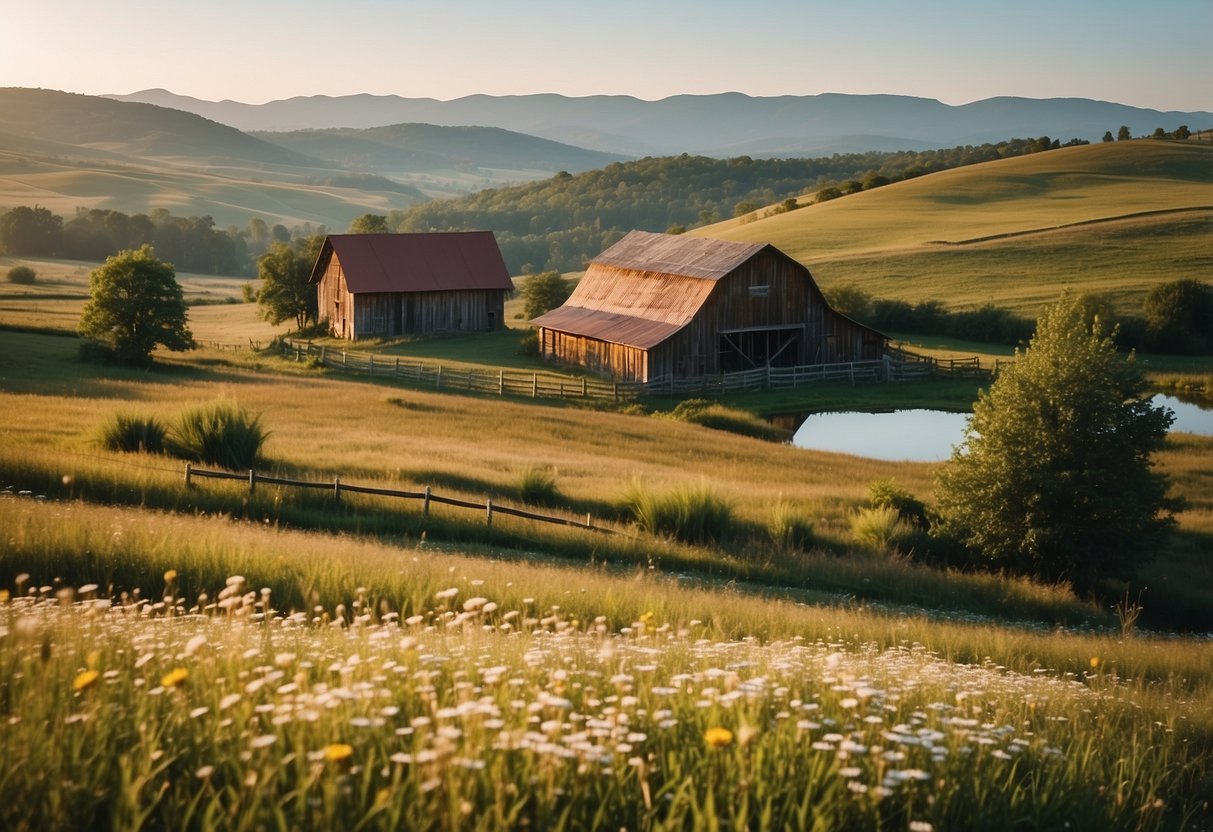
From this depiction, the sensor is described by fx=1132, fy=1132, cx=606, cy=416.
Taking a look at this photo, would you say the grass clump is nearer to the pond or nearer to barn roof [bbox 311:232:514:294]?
the pond

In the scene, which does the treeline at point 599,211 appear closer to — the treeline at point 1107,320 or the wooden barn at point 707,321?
the treeline at point 1107,320

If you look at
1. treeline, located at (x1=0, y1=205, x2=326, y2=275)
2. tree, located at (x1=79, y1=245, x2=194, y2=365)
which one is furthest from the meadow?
treeline, located at (x1=0, y1=205, x2=326, y2=275)

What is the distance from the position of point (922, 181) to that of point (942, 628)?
12127 centimetres

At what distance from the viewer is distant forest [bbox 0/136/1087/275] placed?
416ft

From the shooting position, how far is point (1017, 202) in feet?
366

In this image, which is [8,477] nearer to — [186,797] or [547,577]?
[547,577]

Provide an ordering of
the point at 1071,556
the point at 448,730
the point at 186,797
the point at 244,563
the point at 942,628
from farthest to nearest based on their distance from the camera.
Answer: the point at 1071,556 → the point at 942,628 → the point at 244,563 → the point at 186,797 → the point at 448,730

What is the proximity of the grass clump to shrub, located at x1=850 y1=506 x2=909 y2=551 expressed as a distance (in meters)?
20.6

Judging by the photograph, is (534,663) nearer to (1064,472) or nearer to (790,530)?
(790,530)

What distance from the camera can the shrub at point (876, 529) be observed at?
73.8 feet

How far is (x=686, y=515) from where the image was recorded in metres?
20.1

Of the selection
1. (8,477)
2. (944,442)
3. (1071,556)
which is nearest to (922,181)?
(944,442)

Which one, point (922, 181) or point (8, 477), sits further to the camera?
point (922, 181)

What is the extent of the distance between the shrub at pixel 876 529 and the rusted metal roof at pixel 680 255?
33971mm
